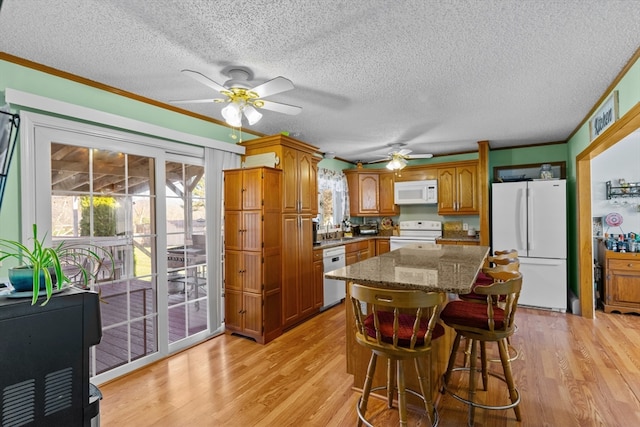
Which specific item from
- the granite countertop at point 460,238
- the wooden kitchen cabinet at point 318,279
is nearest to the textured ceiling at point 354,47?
the wooden kitchen cabinet at point 318,279

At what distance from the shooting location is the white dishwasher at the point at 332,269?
4312mm

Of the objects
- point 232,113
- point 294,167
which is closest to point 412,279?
point 232,113

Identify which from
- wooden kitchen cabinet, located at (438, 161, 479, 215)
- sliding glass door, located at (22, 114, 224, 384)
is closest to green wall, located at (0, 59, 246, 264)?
sliding glass door, located at (22, 114, 224, 384)

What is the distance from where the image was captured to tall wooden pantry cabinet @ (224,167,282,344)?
3.28m

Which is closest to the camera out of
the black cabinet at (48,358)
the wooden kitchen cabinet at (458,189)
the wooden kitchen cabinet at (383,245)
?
the black cabinet at (48,358)

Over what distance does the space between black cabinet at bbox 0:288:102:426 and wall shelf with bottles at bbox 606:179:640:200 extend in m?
5.90

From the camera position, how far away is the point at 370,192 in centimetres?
600

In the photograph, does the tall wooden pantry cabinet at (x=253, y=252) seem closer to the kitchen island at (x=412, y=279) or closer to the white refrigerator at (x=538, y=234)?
the kitchen island at (x=412, y=279)

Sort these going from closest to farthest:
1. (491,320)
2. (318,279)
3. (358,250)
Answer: (491,320) → (318,279) → (358,250)

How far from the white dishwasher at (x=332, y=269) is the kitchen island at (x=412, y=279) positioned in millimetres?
1558

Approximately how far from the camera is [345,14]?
167 centimetres

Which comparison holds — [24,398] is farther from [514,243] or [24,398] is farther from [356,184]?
[356,184]

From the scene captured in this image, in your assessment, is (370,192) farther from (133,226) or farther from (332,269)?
(133,226)

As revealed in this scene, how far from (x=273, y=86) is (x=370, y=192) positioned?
419 cm
